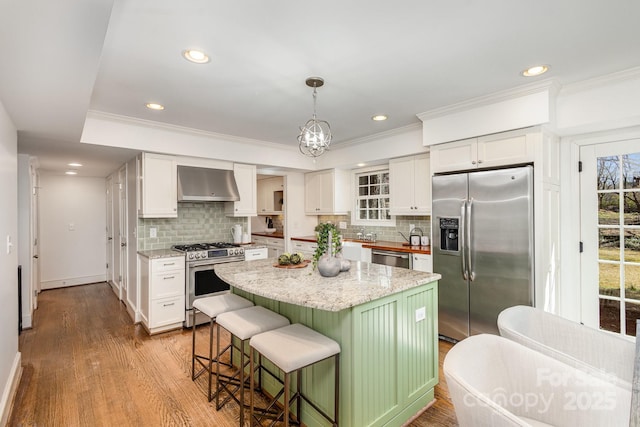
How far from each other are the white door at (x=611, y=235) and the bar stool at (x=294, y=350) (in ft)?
9.29

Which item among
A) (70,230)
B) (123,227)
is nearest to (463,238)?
(123,227)

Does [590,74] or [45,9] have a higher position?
[590,74]

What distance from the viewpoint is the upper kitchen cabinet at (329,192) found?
5.24 meters

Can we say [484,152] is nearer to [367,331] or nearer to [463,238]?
[463,238]

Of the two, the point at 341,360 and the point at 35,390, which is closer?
the point at 341,360

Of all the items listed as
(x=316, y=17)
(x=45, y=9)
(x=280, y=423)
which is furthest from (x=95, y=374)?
(x=316, y=17)

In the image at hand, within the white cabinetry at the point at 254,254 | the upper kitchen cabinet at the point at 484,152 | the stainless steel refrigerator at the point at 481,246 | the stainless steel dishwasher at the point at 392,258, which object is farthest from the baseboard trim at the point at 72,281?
the upper kitchen cabinet at the point at 484,152

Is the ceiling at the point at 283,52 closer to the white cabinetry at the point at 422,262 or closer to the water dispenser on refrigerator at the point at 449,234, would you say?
the water dispenser on refrigerator at the point at 449,234

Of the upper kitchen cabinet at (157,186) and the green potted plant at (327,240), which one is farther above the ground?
the upper kitchen cabinet at (157,186)

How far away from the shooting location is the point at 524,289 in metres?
2.78

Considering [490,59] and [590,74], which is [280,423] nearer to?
[490,59]

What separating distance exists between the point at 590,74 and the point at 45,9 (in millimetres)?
3439

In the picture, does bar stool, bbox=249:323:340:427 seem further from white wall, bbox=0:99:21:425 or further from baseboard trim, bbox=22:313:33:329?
baseboard trim, bbox=22:313:33:329

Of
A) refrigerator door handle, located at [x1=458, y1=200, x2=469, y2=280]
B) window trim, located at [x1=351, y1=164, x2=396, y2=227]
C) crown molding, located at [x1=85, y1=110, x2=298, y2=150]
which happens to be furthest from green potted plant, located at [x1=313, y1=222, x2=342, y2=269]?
window trim, located at [x1=351, y1=164, x2=396, y2=227]
